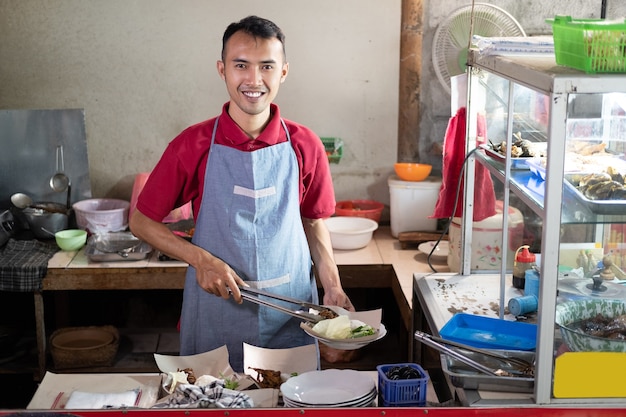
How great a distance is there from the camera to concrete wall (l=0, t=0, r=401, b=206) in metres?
5.98

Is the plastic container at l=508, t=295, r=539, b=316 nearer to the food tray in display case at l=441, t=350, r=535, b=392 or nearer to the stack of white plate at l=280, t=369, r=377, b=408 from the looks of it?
the food tray in display case at l=441, t=350, r=535, b=392

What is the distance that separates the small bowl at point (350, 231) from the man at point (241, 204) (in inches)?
75.3

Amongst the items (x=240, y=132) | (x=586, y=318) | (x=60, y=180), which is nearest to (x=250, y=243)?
(x=240, y=132)

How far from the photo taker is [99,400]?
2752 millimetres

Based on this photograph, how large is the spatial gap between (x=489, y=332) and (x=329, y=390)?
0.71m

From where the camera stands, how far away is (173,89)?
20.1ft

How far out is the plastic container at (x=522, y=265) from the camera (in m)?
3.62

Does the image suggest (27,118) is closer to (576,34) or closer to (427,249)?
(427,249)

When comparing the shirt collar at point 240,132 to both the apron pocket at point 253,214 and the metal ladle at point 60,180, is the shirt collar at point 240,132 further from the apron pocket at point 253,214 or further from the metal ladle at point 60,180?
the metal ladle at point 60,180

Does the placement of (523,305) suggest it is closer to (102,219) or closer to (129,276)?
(129,276)

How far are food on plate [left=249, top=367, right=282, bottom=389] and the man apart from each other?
43 cm

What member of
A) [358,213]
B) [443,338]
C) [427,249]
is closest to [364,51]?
[358,213]

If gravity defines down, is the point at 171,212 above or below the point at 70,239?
above

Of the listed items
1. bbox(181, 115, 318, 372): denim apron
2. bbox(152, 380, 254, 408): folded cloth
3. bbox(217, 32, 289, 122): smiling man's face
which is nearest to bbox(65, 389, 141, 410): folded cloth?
bbox(152, 380, 254, 408): folded cloth
